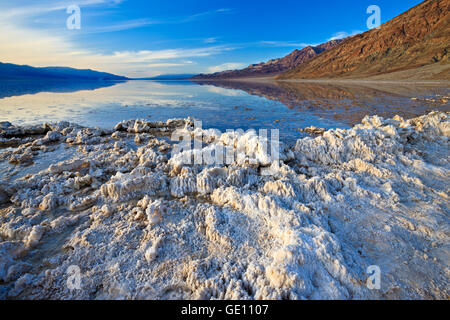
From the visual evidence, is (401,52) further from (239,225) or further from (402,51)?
(239,225)

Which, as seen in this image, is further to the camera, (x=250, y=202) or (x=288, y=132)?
(x=288, y=132)

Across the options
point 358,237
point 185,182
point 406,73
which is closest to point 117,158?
point 185,182

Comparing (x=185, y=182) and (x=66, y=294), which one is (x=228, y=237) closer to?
(x=185, y=182)

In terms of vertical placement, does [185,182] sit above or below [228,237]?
above

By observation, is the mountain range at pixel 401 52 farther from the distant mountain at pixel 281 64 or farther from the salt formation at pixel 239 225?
the distant mountain at pixel 281 64

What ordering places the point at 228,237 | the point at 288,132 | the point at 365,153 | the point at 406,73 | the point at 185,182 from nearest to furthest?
1. the point at 228,237
2. the point at 185,182
3. the point at 365,153
4. the point at 288,132
5. the point at 406,73

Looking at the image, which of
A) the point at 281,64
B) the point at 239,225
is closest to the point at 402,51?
the point at 239,225
